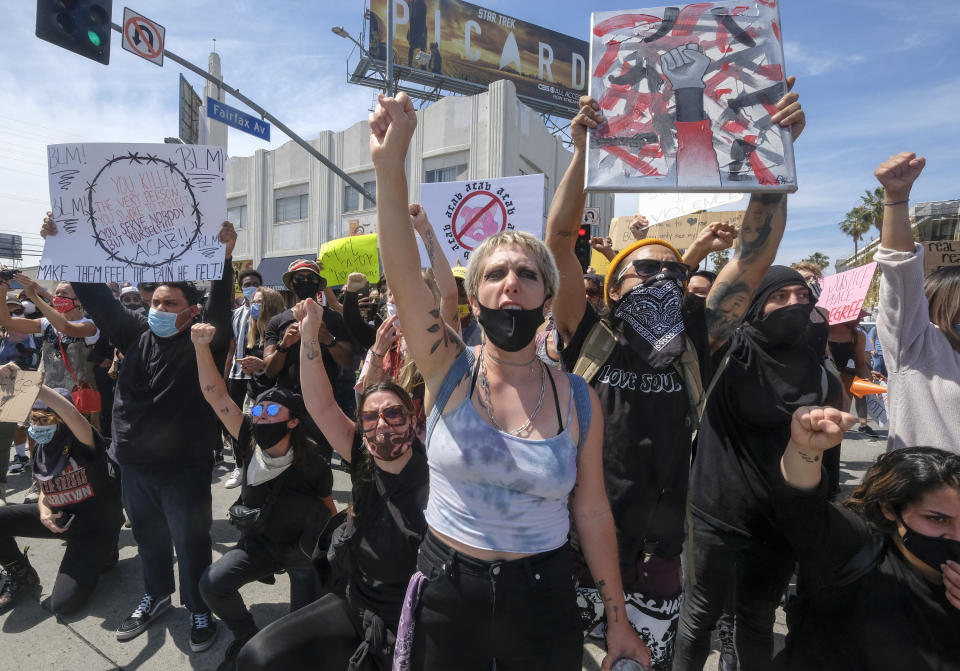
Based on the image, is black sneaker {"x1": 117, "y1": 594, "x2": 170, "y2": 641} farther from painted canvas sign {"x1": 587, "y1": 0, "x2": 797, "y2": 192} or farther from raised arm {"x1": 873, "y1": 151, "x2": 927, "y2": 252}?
raised arm {"x1": 873, "y1": 151, "x2": 927, "y2": 252}

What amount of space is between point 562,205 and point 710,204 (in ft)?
6.78

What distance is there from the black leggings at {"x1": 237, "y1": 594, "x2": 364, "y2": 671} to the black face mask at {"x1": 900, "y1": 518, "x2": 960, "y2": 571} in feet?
6.97

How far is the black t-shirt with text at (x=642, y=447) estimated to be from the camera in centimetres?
198

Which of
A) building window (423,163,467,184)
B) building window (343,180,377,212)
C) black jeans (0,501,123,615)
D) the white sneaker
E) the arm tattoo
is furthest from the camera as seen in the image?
building window (343,180,377,212)

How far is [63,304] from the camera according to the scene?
5465 mm

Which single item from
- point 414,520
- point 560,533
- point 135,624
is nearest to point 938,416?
point 560,533

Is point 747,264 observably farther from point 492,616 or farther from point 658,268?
point 492,616

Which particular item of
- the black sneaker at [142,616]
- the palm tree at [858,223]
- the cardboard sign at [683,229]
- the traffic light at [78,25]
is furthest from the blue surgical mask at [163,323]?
the palm tree at [858,223]

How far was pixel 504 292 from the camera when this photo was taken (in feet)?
5.27

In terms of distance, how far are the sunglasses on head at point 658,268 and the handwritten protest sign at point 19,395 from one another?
3.66 meters

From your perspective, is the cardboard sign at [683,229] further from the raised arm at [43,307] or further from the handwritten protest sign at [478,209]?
the raised arm at [43,307]

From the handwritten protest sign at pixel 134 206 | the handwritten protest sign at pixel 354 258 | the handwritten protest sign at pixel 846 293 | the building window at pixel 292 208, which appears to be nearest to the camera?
the handwritten protest sign at pixel 134 206

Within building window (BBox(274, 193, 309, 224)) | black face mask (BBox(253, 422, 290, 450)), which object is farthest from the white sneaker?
building window (BBox(274, 193, 309, 224))

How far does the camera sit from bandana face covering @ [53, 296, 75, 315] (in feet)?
17.6
